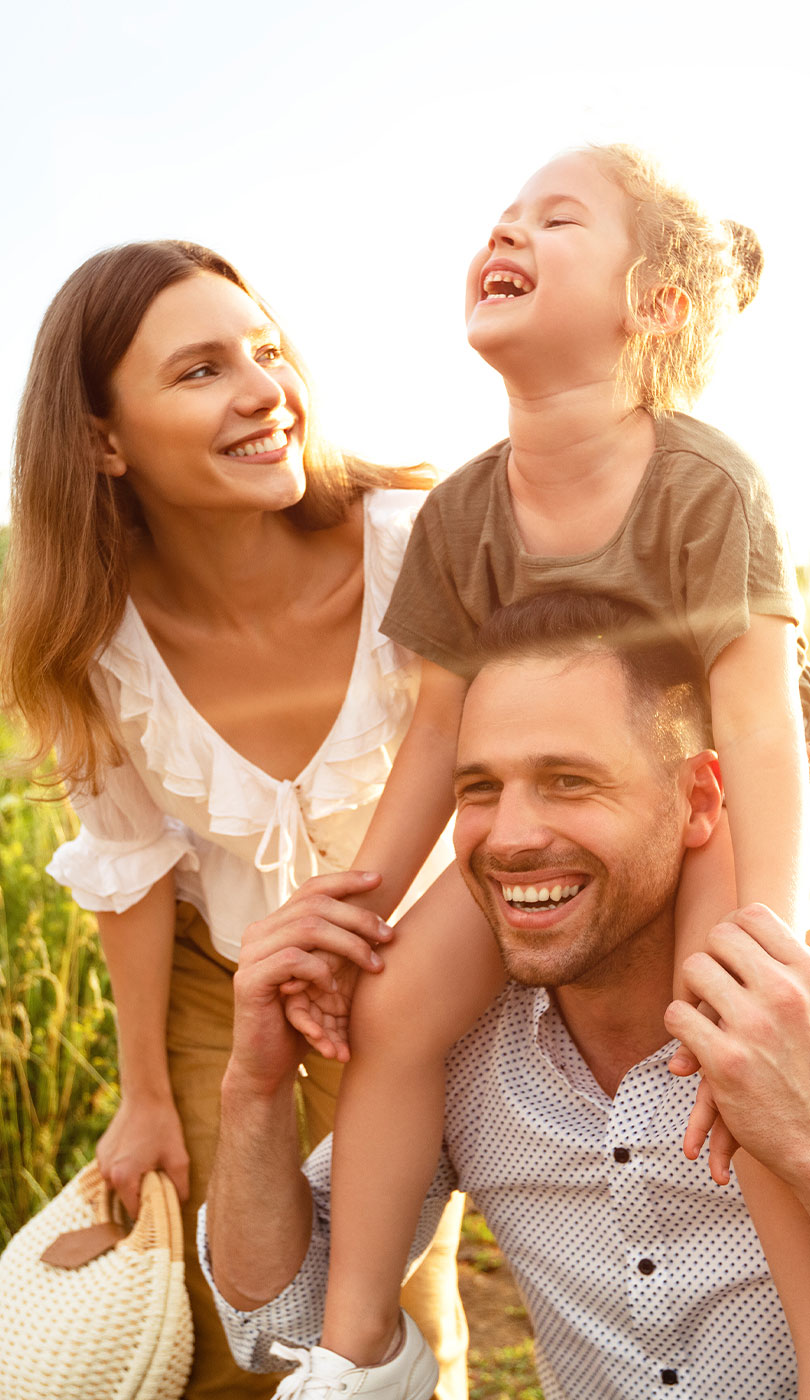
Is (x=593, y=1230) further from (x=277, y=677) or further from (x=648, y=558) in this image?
(x=277, y=677)

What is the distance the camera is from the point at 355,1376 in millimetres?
2273

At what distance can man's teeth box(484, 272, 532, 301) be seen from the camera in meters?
2.42

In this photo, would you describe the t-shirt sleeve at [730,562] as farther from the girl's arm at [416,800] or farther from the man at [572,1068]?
the girl's arm at [416,800]

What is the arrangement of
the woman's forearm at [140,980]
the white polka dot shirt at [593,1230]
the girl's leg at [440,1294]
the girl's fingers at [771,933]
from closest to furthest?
the girl's fingers at [771,933] → the white polka dot shirt at [593,1230] → the girl's leg at [440,1294] → the woman's forearm at [140,980]

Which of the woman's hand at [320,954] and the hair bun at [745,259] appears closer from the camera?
the woman's hand at [320,954]

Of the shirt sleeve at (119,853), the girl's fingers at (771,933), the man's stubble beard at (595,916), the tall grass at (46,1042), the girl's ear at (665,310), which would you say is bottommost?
the tall grass at (46,1042)

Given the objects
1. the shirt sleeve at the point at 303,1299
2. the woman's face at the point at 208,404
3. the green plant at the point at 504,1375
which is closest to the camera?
the shirt sleeve at the point at 303,1299

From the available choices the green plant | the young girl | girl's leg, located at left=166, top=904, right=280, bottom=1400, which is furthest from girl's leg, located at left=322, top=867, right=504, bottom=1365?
the green plant

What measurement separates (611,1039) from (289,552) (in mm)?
1331

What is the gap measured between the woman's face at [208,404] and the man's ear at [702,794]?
997mm

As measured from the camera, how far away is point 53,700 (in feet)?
9.83

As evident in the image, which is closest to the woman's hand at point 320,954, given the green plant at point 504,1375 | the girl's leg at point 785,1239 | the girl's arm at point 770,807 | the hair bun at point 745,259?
the girl's arm at point 770,807

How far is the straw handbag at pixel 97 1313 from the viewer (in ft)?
9.08

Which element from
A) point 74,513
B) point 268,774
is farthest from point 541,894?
point 74,513
